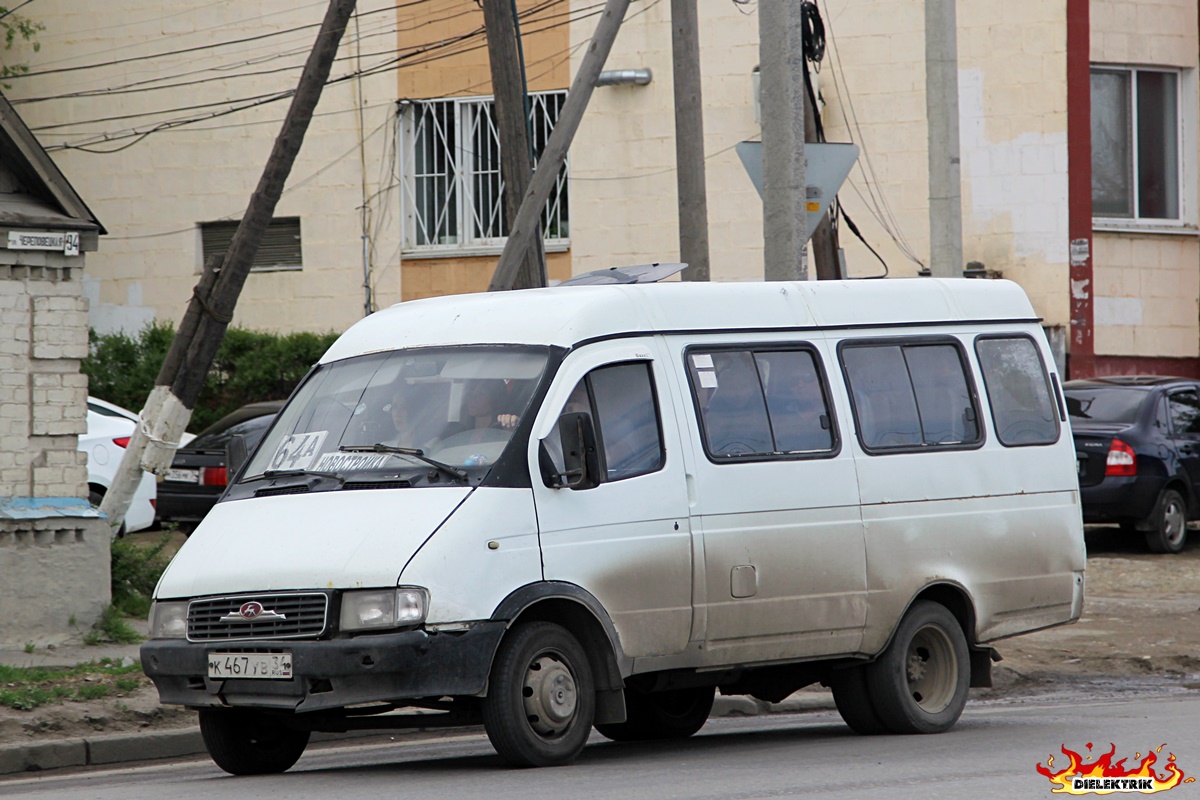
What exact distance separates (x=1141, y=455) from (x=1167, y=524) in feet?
2.81

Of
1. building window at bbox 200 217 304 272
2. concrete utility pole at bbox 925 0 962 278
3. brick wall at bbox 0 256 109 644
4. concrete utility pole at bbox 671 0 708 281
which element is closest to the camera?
brick wall at bbox 0 256 109 644

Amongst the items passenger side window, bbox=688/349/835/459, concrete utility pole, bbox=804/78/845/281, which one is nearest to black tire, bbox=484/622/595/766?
passenger side window, bbox=688/349/835/459

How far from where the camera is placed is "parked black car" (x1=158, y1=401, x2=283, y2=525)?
1755 cm

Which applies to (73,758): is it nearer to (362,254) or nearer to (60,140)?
(362,254)

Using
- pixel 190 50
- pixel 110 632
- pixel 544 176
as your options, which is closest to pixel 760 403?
pixel 544 176

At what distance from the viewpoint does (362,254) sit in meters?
25.2

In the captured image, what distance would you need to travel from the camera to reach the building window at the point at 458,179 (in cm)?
2456

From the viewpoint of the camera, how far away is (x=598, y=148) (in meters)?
24.3

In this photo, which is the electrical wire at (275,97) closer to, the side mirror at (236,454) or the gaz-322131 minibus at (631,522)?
the gaz-322131 minibus at (631,522)

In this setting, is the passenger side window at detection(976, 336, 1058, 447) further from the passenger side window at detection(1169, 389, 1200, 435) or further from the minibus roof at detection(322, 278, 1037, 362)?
the passenger side window at detection(1169, 389, 1200, 435)

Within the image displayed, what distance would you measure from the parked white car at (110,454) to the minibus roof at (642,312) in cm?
894

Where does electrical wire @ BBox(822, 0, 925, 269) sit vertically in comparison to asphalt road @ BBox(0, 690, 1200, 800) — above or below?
above

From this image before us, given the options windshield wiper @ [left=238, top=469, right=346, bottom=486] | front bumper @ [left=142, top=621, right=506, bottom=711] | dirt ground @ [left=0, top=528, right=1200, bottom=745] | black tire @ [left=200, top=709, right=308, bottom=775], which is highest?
windshield wiper @ [left=238, top=469, right=346, bottom=486]

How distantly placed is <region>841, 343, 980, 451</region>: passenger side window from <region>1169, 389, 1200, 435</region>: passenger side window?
365 inches
